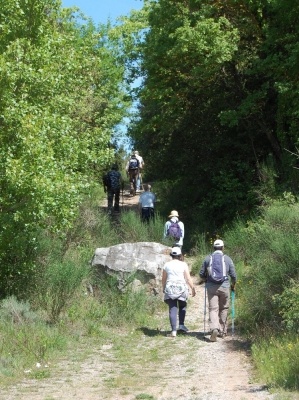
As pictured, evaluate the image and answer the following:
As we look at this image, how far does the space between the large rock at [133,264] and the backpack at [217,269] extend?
3385 mm

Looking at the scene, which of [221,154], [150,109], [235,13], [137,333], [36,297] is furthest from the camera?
[150,109]

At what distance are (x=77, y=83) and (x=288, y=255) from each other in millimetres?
6840

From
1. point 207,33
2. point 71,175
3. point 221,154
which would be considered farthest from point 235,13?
point 71,175

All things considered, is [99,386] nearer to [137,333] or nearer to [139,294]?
[137,333]

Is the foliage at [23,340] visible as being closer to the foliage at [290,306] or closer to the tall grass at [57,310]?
the tall grass at [57,310]

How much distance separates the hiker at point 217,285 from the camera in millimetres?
15172

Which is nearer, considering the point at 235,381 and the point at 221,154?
the point at 235,381

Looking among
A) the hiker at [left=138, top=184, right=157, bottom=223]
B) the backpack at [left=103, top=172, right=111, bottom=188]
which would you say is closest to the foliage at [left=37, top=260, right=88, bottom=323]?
the hiker at [left=138, top=184, right=157, bottom=223]

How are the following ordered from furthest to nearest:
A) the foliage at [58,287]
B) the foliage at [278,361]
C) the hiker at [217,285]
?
the foliage at [58,287]
the hiker at [217,285]
the foliage at [278,361]

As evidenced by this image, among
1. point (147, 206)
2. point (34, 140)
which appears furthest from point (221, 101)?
point (34, 140)

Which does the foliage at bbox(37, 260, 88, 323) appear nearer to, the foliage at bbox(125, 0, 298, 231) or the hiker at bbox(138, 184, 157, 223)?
the hiker at bbox(138, 184, 157, 223)

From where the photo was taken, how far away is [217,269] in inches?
599

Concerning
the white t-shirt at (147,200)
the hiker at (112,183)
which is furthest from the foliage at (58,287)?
the hiker at (112,183)

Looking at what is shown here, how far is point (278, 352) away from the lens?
1231 cm
